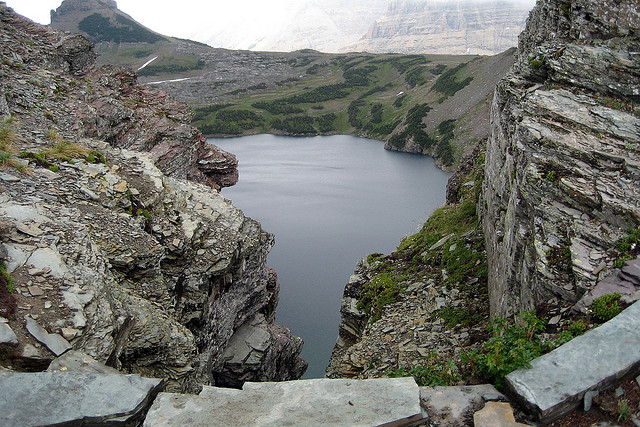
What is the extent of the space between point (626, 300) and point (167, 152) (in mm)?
26658

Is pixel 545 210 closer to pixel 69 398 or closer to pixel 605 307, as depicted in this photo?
pixel 605 307

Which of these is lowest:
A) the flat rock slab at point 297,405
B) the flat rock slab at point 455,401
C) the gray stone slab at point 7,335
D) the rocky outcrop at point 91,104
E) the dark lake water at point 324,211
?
the dark lake water at point 324,211

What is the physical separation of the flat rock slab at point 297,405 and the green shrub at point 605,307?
138 inches

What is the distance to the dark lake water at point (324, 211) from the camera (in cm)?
3478

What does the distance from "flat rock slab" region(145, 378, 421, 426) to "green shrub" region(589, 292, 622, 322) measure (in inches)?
138

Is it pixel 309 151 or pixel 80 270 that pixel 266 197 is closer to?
pixel 309 151

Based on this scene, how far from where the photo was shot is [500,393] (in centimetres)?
680

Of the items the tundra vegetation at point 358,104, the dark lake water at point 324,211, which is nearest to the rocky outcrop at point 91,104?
the dark lake water at point 324,211

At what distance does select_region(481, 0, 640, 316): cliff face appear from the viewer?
9031 mm

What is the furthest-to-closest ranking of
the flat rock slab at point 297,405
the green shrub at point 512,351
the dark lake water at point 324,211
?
the dark lake water at point 324,211 → the green shrub at point 512,351 → the flat rock slab at point 297,405

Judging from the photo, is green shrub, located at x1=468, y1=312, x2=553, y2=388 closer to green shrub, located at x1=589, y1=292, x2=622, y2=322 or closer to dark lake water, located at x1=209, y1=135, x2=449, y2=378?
green shrub, located at x1=589, y1=292, x2=622, y2=322

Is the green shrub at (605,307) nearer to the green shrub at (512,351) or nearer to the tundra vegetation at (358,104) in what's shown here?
the green shrub at (512,351)

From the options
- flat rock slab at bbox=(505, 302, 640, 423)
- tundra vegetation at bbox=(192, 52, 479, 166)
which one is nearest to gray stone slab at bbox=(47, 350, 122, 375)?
flat rock slab at bbox=(505, 302, 640, 423)

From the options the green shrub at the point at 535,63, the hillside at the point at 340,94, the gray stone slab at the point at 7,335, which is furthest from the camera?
the hillside at the point at 340,94
